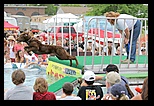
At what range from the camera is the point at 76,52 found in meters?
8.86

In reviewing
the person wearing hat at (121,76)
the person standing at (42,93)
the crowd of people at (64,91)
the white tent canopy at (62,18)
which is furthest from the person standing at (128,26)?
the person standing at (42,93)

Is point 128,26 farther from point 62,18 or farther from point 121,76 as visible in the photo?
point 121,76

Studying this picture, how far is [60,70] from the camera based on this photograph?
734 centimetres

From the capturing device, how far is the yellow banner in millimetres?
6762

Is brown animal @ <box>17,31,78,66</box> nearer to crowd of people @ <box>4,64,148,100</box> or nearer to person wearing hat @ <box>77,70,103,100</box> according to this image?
crowd of people @ <box>4,64,148,100</box>

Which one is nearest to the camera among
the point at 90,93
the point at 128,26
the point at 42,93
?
the point at 42,93

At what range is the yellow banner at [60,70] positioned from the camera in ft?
22.2

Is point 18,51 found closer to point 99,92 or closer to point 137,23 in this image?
point 137,23

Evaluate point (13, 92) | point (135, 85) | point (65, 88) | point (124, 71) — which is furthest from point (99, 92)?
point (124, 71)

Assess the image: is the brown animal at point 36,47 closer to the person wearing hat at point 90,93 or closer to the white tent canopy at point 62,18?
the white tent canopy at point 62,18

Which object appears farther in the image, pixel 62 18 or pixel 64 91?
pixel 62 18

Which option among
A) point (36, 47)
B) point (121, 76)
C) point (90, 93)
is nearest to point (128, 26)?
point (36, 47)

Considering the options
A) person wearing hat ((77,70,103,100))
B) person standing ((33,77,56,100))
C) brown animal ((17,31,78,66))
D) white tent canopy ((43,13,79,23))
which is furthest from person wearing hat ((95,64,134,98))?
white tent canopy ((43,13,79,23))
